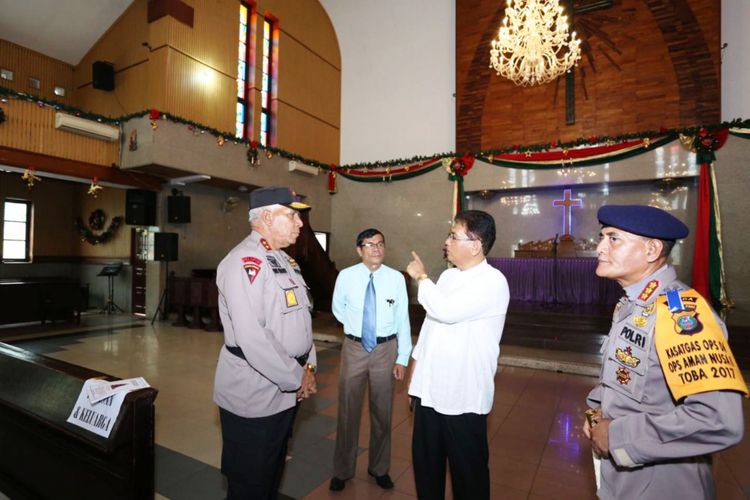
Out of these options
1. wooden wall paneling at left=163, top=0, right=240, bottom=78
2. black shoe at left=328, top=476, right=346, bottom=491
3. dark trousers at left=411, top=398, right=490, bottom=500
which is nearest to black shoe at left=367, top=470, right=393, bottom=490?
black shoe at left=328, top=476, right=346, bottom=491

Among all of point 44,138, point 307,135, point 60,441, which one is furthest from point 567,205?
point 44,138

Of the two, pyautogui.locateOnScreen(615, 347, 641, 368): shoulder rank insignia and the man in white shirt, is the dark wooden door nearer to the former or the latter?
the man in white shirt

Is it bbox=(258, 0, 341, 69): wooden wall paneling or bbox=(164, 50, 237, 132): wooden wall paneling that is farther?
bbox=(258, 0, 341, 69): wooden wall paneling

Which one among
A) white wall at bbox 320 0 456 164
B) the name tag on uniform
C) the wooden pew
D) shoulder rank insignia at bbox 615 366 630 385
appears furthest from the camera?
white wall at bbox 320 0 456 164

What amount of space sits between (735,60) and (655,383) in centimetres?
990

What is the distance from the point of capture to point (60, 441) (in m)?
1.78

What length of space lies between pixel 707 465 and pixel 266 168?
9409mm

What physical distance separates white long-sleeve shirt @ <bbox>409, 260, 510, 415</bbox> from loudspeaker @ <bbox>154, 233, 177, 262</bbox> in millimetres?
7650

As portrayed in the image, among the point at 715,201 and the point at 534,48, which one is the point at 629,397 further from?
Result: the point at 715,201

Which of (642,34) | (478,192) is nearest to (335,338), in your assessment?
(478,192)

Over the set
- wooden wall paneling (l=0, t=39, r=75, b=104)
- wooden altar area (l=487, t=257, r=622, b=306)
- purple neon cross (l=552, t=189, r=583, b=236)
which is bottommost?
wooden altar area (l=487, t=257, r=622, b=306)

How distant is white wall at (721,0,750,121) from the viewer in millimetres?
7531

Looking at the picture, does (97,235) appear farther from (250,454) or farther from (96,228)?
(250,454)

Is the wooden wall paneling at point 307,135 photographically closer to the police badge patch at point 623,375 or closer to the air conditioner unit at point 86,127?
the air conditioner unit at point 86,127
